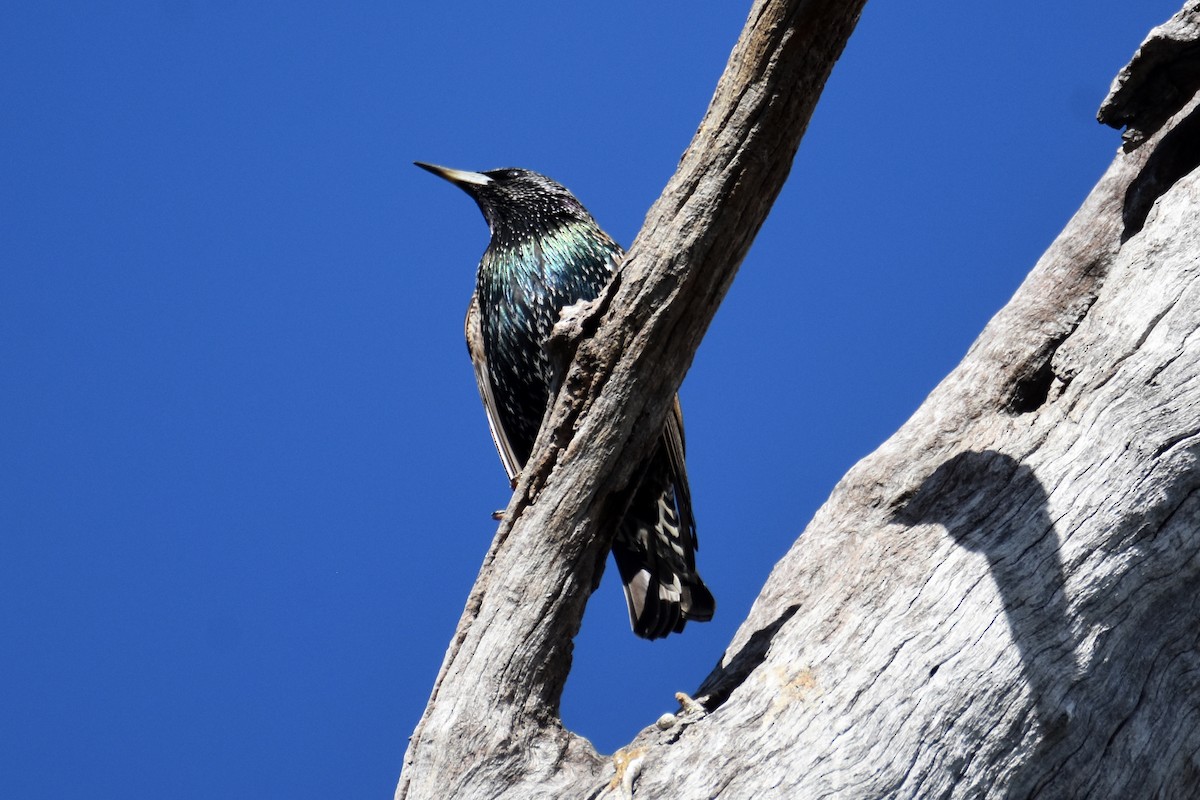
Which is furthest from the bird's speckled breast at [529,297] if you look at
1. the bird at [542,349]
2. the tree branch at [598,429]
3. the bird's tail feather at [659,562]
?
the tree branch at [598,429]

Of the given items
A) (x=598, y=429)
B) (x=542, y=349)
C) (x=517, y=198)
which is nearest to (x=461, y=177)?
(x=517, y=198)

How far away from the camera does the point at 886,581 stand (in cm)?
219

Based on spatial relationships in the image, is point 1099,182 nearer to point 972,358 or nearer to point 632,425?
point 972,358

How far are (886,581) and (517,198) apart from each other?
2125 mm

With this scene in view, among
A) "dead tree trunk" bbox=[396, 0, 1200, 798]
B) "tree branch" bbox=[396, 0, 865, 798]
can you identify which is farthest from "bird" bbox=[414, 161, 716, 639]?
"tree branch" bbox=[396, 0, 865, 798]

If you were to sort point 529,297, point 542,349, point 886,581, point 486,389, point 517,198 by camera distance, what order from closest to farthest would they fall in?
point 886,581, point 542,349, point 529,297, point 486,389, point 517,198

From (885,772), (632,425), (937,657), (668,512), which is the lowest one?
(885,772)

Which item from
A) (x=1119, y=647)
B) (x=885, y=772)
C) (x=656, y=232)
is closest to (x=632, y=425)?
(x=656, y=232)

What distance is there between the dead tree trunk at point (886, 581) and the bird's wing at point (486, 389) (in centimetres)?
137

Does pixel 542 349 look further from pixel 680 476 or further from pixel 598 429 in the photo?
pixel 598 429

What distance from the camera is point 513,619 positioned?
2.29 metres

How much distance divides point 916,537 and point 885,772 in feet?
1.50

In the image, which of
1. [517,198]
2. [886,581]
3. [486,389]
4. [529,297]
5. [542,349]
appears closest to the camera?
[886,581]

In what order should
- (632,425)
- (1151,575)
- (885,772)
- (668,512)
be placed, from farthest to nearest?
(668,512) → (632,425) → (1151,575) → (885,772)
